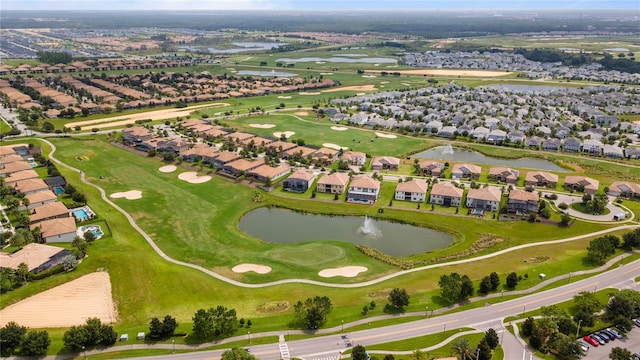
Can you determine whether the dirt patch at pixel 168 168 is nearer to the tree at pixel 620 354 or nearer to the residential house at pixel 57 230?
the residential house at pixel 57 230

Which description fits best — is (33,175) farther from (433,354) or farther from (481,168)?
(481,168)

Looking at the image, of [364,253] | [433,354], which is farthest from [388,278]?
[433,354]

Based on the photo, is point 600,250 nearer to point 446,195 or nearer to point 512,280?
point 512,280

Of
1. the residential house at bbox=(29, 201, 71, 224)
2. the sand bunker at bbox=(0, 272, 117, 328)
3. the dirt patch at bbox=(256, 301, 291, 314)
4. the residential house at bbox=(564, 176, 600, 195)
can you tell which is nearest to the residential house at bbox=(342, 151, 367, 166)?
the residential house at bbox=(564, 176, 600, 195)

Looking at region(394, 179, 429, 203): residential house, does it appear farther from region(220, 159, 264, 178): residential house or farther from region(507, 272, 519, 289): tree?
region(220, 159, 264, 178): residential house

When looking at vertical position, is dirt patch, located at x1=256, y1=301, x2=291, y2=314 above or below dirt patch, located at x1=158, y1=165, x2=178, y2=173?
below

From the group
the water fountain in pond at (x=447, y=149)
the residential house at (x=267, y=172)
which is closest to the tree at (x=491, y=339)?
the residential house at (x=267, y=172)

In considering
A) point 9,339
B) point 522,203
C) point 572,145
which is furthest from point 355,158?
point 9,339
